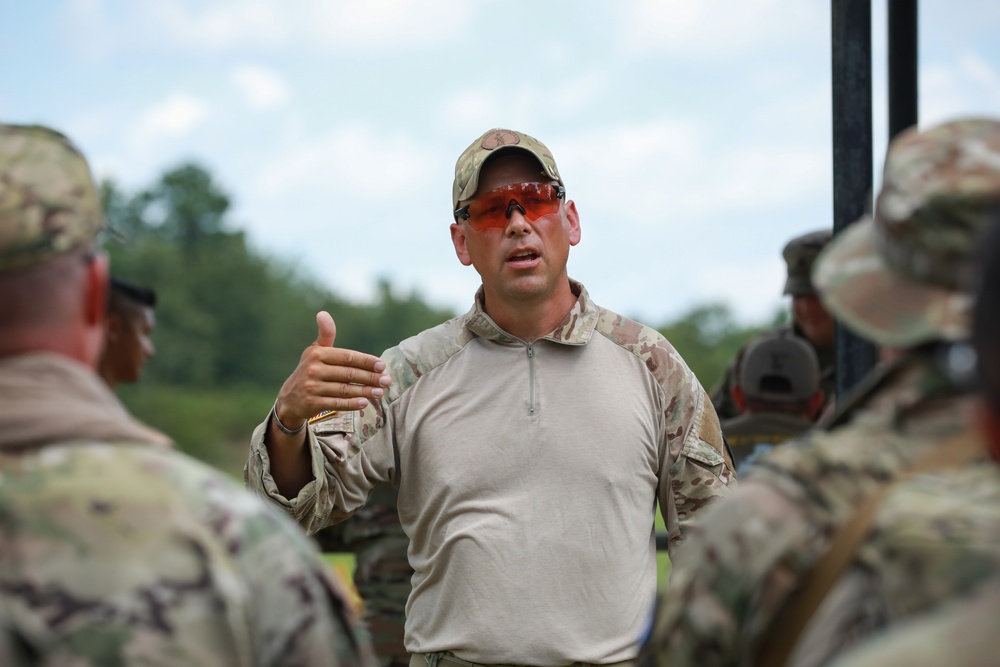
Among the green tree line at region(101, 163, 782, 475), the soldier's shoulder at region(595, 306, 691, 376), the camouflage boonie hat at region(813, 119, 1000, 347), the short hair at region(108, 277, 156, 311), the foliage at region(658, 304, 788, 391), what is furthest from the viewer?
the green tree line at region(101, 163, 782, 475)

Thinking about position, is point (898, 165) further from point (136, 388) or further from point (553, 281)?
point (136, 388)

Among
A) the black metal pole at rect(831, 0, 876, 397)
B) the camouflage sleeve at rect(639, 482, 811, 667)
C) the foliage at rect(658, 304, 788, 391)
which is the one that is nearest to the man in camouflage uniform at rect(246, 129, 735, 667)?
the black metal pole at rect(831, 0, 876, 397)

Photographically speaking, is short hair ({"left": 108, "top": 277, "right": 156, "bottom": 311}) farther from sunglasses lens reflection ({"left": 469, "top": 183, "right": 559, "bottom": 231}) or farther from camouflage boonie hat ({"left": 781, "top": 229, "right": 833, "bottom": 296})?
camouflage boonie hat ({"left": 781, "top": 229, "right": 833, "bottom": 296})

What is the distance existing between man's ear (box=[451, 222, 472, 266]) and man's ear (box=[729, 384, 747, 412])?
209 cm

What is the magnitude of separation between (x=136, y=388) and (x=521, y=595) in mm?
53364

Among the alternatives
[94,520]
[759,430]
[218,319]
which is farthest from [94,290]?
[218,319]

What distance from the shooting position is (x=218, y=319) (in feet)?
214

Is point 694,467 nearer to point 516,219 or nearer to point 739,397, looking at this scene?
point 516,219

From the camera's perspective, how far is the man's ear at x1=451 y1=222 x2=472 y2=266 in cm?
436

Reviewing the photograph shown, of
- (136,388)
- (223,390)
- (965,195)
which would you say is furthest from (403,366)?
(223,390)

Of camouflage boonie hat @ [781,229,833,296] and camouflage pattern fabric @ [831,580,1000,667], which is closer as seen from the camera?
camouflage pattern fabric @ [831,580,1000,667]

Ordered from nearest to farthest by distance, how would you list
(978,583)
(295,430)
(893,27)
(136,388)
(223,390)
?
(978,583) → (295,430) → (893,27) → (136,388) → (223,390)

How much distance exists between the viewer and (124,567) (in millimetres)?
1972

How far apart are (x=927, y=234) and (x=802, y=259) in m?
4.86
